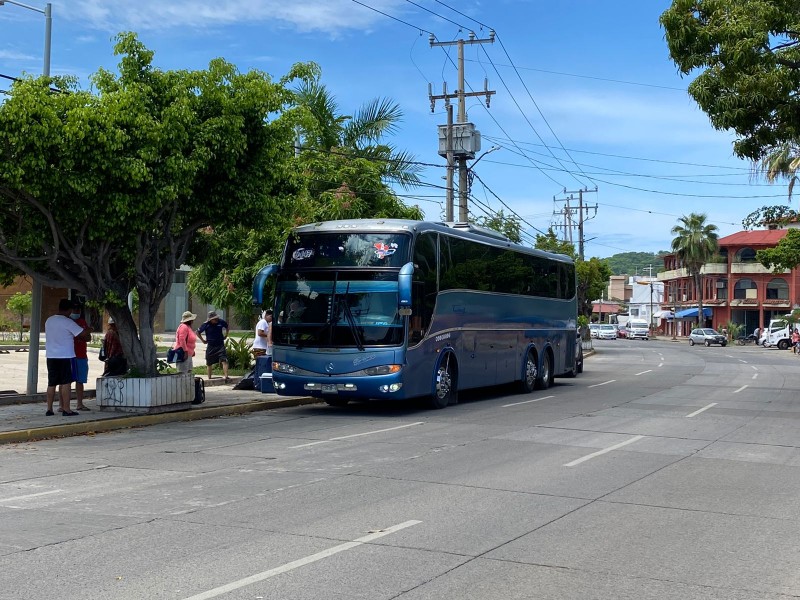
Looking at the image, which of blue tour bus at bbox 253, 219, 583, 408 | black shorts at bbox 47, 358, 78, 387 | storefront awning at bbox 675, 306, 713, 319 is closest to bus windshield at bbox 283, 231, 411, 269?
blue tour bus at bbox 253, 219, 583, 408

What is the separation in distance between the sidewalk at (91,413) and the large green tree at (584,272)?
39904 millimetres

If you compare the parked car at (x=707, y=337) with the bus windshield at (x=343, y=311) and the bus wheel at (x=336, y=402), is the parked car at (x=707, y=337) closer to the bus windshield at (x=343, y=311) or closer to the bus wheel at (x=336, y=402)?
the bus wheel at (x=336, y=402)

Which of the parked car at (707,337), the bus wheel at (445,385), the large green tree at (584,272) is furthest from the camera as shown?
the parked car at (707,337)

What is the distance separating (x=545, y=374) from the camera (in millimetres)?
25844

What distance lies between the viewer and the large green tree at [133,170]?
13.9 metres

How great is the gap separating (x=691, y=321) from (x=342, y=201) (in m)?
80.5

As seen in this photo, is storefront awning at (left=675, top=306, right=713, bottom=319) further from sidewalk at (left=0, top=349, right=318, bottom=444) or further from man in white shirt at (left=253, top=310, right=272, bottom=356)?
man in white shirt at (left=253, top=310, right=272, bottom=356)

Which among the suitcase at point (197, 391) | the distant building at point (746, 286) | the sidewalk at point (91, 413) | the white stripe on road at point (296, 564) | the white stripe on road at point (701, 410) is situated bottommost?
the white stripe on road at point (701, 410)

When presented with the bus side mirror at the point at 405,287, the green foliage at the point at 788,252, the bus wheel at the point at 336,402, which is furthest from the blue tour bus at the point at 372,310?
the green foliage at the point at 788,252

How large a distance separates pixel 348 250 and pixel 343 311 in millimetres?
1190

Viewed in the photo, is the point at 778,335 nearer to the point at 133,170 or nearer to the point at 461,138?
the point at 461,138

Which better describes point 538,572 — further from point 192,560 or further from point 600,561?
point 192,560

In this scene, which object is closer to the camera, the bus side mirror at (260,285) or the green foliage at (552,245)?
the bus side mirror at (260,285)

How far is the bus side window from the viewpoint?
→ 1733 centimetres
